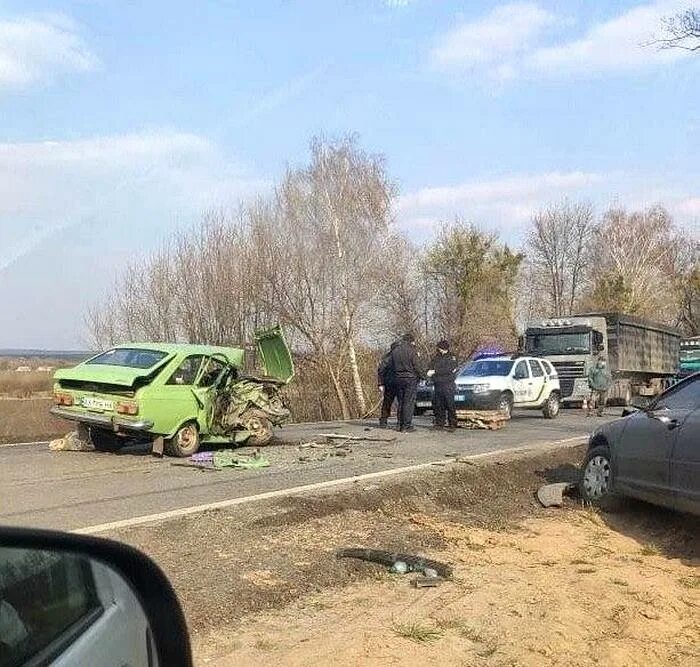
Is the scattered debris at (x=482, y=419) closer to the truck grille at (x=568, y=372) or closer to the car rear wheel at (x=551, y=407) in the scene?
the car rear wheel at (x=551, y=407)

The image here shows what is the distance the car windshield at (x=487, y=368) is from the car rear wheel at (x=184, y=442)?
10080 millimetres

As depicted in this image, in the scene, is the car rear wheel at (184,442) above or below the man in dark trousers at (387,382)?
below

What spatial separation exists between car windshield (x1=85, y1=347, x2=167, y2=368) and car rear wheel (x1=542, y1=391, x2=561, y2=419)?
12.9 m

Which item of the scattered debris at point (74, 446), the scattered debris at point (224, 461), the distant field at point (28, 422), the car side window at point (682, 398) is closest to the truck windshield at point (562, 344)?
the distant field at point (28, 422)

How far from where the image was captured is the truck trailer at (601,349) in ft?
90.1

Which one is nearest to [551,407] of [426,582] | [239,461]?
[239,461]

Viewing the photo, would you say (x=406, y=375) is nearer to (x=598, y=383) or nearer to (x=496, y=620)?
(x=598, y=383)

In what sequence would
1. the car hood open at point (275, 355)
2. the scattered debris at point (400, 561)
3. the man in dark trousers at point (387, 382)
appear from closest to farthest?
the scattered debris at point (400, 561) → the car hood open at point (275, 355) → the man in dark trousers at point (387, 382)

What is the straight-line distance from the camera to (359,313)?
115ft

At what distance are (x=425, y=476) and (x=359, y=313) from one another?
24.7 m

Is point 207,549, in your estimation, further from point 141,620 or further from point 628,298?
point 628,298

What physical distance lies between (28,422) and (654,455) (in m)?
20.5

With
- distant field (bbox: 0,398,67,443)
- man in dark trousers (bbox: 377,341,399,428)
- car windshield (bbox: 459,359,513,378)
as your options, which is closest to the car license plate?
distant field (bbox: 0,398,67,443)

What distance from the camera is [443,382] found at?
56.7 feet
